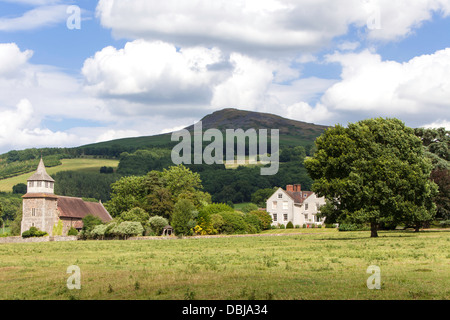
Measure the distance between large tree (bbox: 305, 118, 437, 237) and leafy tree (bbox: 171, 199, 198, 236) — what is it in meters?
32.2

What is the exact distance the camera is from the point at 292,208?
118438mm

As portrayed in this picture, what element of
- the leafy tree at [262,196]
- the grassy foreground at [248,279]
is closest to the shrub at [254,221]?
the grassy foreground at [248,279]

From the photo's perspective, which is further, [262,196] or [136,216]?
[262,196]

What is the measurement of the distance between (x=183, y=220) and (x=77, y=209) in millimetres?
40267

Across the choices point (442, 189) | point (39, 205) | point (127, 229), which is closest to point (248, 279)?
point (442, 189)

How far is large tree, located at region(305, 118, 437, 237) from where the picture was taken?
161ft

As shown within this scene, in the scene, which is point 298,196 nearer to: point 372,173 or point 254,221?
point 254,221

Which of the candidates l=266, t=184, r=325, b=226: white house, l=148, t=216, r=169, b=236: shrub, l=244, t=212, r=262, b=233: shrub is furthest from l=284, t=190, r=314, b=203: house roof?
l=148, t=216, r=169, b=236: shrub

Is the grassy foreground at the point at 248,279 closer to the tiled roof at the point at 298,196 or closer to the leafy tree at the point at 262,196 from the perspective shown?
the tiled roof at the point at 298,196

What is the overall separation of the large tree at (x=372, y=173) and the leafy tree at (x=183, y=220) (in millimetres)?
32194

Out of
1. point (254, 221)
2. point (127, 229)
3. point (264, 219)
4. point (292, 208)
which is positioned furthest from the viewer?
point (292, 208)

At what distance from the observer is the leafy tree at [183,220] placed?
80500 millimetres

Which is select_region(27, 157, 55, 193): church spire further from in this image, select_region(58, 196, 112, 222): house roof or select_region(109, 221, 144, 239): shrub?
select_region(109, 221, 144, 239): shrub

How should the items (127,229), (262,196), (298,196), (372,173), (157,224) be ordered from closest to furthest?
(372,173), (127,229), (157,224), (298,196), (262,196)
